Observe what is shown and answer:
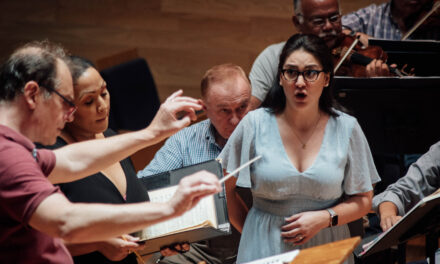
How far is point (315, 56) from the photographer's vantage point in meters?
2.03

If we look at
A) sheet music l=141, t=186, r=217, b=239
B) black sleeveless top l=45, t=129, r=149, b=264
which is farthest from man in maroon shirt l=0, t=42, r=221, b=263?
sheet music l=141, t=186, r=217, b=239

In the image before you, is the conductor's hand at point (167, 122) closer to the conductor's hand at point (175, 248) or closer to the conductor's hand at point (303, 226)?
the conductor's hand at point (175, 248)

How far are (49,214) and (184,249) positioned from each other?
0.78m

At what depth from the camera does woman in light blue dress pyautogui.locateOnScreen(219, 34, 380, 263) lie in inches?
76.2

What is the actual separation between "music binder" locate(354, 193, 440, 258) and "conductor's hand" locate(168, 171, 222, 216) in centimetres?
68

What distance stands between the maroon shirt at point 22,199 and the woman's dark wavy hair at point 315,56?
91cm

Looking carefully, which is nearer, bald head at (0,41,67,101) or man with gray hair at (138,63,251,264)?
bald head at (0,41,67,101)

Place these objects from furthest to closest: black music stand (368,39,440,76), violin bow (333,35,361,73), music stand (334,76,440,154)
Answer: violin bow (333,35,361,73)
black music stand (368,39,440,76)
music stand (334,76,440,154)

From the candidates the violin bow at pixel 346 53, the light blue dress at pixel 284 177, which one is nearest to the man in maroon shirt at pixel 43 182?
the light blue dress at pixel 284 177

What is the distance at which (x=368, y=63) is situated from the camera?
9.87ft

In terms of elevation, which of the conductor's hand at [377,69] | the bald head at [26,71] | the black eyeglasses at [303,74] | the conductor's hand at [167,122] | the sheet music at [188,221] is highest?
the bald head at [26,71]

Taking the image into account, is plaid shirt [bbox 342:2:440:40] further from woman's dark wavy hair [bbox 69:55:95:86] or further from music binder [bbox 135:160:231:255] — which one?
woman's dark wavy hair [bbox 69:55:95:86]

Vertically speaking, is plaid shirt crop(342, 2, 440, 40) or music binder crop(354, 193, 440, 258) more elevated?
plaid shirt crop(342, 2, 440, 40)

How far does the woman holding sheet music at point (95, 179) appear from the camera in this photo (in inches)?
72.3
